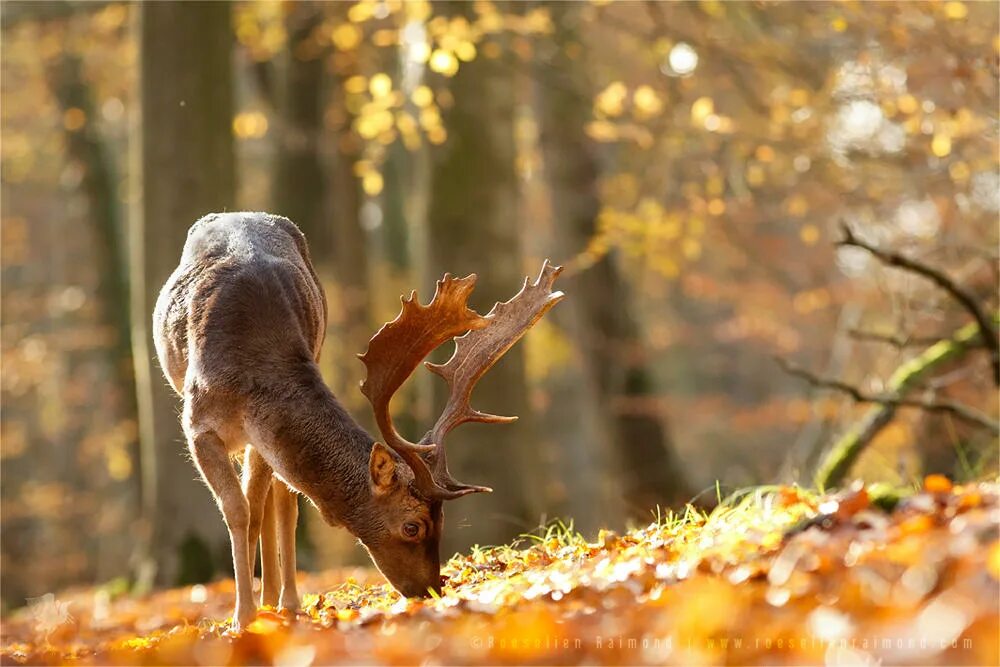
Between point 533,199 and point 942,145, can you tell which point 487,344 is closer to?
point 942,145

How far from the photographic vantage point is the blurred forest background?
12.9m

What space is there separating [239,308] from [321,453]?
3.49 ft

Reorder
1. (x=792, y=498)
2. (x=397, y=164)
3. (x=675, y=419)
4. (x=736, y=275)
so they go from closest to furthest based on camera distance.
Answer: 1. (x=792, y=498)
2. (x=397, y=164)
3. (x=736, y=275)
4. (x=675, y=419)

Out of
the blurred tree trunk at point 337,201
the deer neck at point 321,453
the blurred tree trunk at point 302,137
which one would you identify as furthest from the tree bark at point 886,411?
the blurred tree trunk at point 302,137

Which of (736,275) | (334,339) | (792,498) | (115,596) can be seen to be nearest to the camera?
(792,498)

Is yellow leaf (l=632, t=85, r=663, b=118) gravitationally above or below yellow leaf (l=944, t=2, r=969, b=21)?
below

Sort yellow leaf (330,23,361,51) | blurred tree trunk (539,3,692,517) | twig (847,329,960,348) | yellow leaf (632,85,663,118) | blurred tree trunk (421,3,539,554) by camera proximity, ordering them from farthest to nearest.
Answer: blurred tree trunk (539,3,692,517) → yellow leaf (330,23,361,51) → yellow leaf (632,85,663,118) → blurred tree trunk (421,3,539,554) → twig (847,329,960,348)

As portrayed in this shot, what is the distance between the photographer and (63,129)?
24578 millimetres

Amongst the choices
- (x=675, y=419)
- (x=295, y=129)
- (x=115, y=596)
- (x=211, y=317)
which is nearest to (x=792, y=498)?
(x=211, y=317)

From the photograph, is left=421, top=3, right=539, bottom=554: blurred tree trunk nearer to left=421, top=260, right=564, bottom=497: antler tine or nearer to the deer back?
the deer back

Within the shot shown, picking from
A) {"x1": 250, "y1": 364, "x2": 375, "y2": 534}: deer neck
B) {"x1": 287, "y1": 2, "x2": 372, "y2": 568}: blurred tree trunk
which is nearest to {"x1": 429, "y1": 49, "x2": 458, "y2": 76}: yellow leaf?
{"x1": 250, "y1": 364, "x2": 375, "y2": 534}: deer neck

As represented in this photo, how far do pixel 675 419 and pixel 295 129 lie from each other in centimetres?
1719

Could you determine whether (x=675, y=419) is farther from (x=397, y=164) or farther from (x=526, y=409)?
(x=526, y=409)

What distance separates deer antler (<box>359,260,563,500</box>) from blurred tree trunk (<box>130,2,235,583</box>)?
5.75 meters
